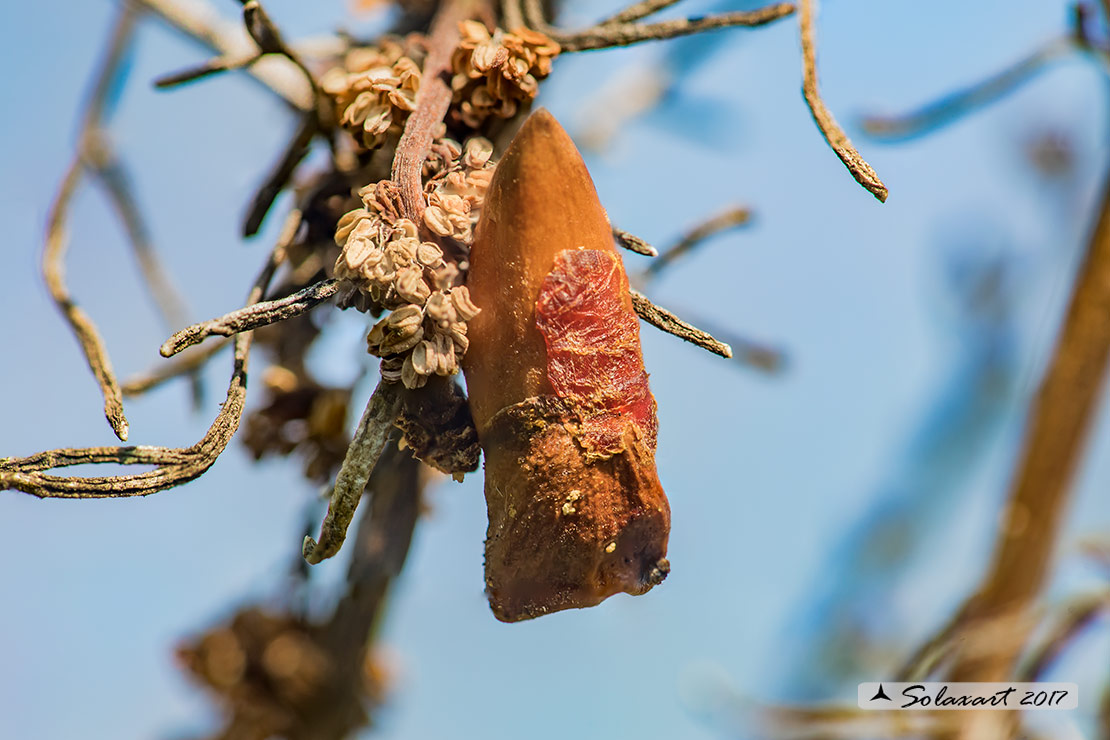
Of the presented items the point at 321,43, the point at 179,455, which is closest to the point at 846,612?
the point at 321,43

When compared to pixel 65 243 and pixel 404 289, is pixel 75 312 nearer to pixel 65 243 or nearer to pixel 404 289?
pixel 65 243

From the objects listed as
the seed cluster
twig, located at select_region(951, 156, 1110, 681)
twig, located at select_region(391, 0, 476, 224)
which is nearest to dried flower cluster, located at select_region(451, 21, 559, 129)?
twig, located at select_region(391, 0, 476, 224)

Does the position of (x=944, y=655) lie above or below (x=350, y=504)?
below

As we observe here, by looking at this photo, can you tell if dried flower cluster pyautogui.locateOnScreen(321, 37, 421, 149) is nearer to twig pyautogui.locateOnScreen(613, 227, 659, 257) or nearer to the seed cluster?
the seed cluster

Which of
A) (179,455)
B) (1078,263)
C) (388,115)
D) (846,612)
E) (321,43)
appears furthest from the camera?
(846,612)

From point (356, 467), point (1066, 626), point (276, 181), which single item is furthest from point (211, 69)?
point (1066, 626)

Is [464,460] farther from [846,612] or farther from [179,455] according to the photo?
[846,612]
